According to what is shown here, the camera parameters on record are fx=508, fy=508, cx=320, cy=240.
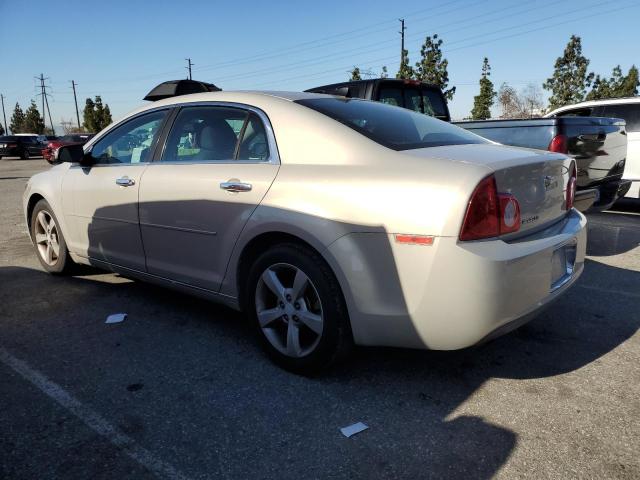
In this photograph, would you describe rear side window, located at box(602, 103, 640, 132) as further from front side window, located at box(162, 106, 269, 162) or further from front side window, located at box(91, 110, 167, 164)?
front side window, located at box(91, 110, 167, 164)

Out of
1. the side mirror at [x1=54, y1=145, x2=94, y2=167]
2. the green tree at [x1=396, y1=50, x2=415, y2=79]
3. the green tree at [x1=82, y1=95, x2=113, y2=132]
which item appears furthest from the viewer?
the green tree at [x1=82, y1=95, x2=113, y2=132]

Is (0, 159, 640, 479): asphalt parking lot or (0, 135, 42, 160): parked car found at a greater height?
(0, 135, 42, 160): parked car

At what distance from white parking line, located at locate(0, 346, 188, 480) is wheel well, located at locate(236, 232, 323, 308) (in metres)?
1.04

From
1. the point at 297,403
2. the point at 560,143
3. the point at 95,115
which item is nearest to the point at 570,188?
the point at 297,403

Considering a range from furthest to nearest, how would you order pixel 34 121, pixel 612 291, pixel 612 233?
pixel 34 121
pixel 612 233
pixel 612 291

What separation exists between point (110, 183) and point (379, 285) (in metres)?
2.47

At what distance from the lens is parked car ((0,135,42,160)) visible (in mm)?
32094

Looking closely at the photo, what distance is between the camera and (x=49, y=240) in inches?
188

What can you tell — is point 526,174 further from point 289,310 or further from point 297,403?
point 297,403

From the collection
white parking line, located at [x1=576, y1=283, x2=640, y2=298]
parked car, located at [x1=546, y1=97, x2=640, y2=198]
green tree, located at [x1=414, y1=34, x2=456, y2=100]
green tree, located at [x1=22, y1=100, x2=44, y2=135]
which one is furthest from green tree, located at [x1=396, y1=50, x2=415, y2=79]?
green tree, located at [x1=22, y1=100, x2=44, y2=135]

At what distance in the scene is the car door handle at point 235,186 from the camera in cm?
294

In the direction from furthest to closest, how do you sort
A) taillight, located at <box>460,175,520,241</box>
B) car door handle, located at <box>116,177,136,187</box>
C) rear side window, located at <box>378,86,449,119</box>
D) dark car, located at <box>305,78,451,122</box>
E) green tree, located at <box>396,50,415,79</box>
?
green tree, located at <box>396,50,415,79</box>
rear side window, located at <box>378,86,449,119</box>
dark car, located at <box>305,78,451,122</box>
car door handle, located at <box>116,177,136,187</box>
taillight, located at <box>460,175,520,241</box>

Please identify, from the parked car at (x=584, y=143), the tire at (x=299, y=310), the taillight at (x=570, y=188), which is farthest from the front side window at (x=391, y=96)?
the tire at (x=299, y=310)

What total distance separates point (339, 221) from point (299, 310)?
0.59 m
